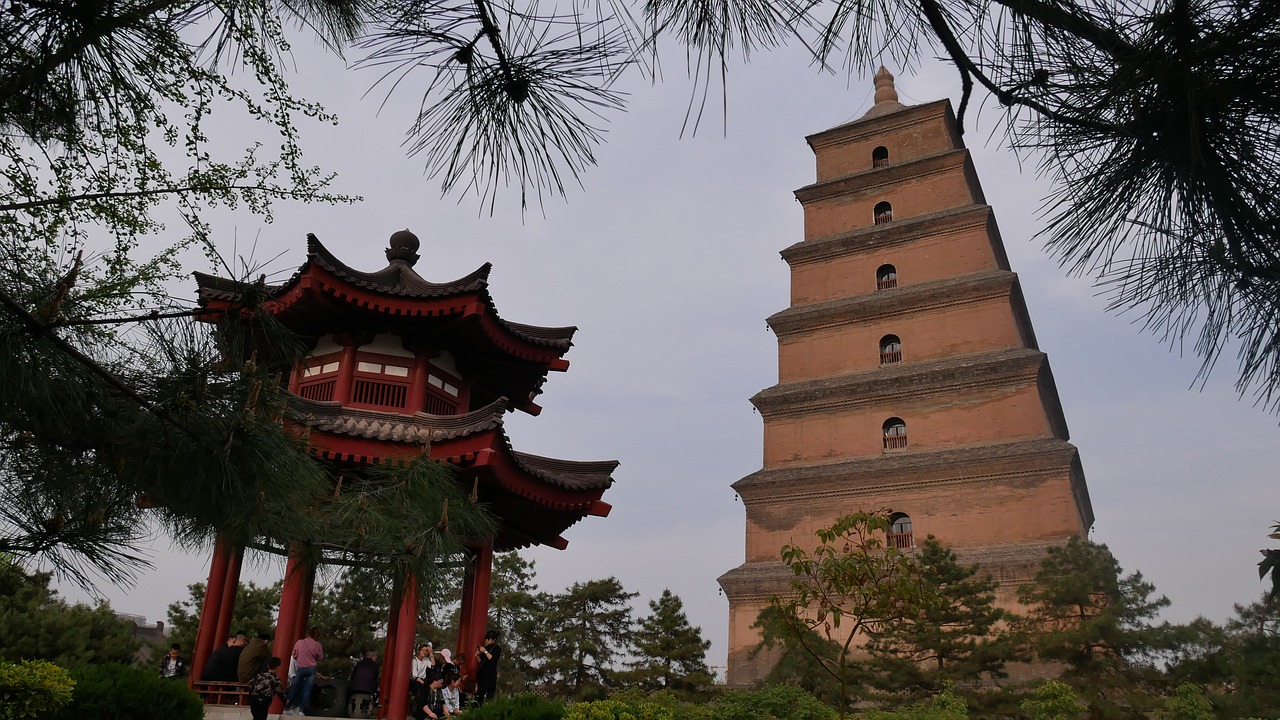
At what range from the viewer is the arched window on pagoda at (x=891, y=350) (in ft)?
65.2

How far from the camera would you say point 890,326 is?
2014 centimetres

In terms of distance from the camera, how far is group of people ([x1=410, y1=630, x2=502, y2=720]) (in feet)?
26.4

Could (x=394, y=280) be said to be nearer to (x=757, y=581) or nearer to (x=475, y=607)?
(x=475, y=607)

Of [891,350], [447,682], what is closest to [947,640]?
[891,350]

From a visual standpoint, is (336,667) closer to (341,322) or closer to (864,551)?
(341,322)

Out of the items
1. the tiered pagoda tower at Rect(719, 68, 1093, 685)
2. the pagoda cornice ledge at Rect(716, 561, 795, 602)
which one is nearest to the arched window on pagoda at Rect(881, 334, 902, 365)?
the tiered pagoda tower at Rect(719, 68, 1093, 685)

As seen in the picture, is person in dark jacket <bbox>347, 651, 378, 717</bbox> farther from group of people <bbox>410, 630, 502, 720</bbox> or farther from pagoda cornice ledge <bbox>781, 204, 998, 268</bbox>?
pagoda cornice ledge <bbox>781, 204, 998, 268</bbox>

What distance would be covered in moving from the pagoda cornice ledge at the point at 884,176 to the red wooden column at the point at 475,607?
1641cm

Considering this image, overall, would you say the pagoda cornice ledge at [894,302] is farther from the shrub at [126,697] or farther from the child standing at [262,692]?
the shrub at [126,697]

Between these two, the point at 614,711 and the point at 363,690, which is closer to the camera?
the point at 614,711

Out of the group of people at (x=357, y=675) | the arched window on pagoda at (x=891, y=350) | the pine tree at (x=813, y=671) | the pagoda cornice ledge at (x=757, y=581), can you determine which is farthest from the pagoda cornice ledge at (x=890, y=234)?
the group of people at (x=357, y=675)

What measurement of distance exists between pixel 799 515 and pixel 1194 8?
686 inches

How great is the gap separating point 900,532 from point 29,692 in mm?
15763

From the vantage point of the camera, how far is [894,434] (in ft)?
62.0
